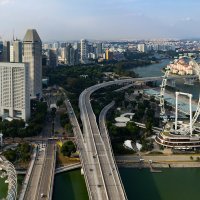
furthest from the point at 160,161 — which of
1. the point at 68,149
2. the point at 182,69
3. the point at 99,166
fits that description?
the point at 182,69

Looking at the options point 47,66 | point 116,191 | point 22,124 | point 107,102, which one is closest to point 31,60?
point 107,102

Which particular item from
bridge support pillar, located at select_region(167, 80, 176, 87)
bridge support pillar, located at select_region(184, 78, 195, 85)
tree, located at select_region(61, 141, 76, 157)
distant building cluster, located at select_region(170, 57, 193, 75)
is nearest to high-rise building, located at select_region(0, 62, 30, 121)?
tree, located at select_region(61, 141, 76, 157)

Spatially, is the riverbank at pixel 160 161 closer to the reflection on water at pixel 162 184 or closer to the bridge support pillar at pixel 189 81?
the reflection on water at pixel 162 184

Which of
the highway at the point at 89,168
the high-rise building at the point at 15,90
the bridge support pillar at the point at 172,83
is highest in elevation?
the high-rise building at the point at 15,90

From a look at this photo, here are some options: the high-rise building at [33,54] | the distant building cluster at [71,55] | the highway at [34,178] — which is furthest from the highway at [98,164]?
the distant building cluster at [71,55]

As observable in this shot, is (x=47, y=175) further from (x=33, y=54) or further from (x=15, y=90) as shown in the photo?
(x=33, y=54)

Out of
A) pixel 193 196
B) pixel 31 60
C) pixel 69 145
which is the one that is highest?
pixel 31 60

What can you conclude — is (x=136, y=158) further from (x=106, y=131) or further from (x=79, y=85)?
(x=79, y=85)

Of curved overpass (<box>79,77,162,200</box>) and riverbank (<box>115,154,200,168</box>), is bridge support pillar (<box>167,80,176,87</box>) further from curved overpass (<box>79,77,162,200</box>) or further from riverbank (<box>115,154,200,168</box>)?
riverbank (<box>115,154,200,168</box>)
